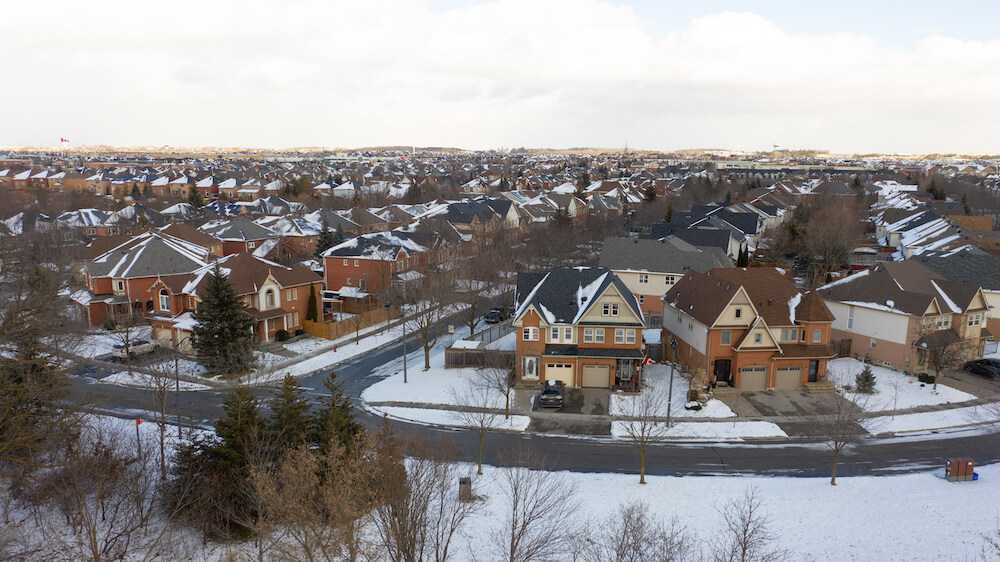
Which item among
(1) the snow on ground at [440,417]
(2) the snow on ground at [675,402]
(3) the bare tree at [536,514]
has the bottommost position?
(1) the snow on ground at [440,417]

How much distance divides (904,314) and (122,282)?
59.7 metres

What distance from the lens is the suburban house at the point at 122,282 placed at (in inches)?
2057

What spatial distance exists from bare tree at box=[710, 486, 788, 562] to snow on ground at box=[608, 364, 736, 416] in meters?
9.06

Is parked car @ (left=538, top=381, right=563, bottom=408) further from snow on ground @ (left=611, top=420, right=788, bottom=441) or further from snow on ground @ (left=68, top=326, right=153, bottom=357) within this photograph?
snow on ground @ (left=68, top=326, right=153, bottom=357)

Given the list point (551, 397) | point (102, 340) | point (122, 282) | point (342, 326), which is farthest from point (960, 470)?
point (122, 282)

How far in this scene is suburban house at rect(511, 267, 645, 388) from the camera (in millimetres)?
38719

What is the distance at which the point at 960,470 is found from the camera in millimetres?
26531

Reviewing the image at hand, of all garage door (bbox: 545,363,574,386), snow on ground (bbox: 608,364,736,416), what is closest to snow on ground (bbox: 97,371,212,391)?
garage door (bbox: 545,363,574,386)

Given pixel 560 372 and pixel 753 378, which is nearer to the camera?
pixel 753 378

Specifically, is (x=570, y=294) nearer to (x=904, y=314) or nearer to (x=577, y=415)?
(x=577, y=415)

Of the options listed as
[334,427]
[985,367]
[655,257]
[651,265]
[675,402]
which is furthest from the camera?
[655,257]

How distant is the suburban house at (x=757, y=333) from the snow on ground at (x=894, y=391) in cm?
235

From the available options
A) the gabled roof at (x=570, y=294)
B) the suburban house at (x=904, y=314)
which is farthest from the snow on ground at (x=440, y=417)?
the suburban house at (x=904, y=314)

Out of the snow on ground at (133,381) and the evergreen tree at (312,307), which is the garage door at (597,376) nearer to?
the snow on ground at (133,381)
